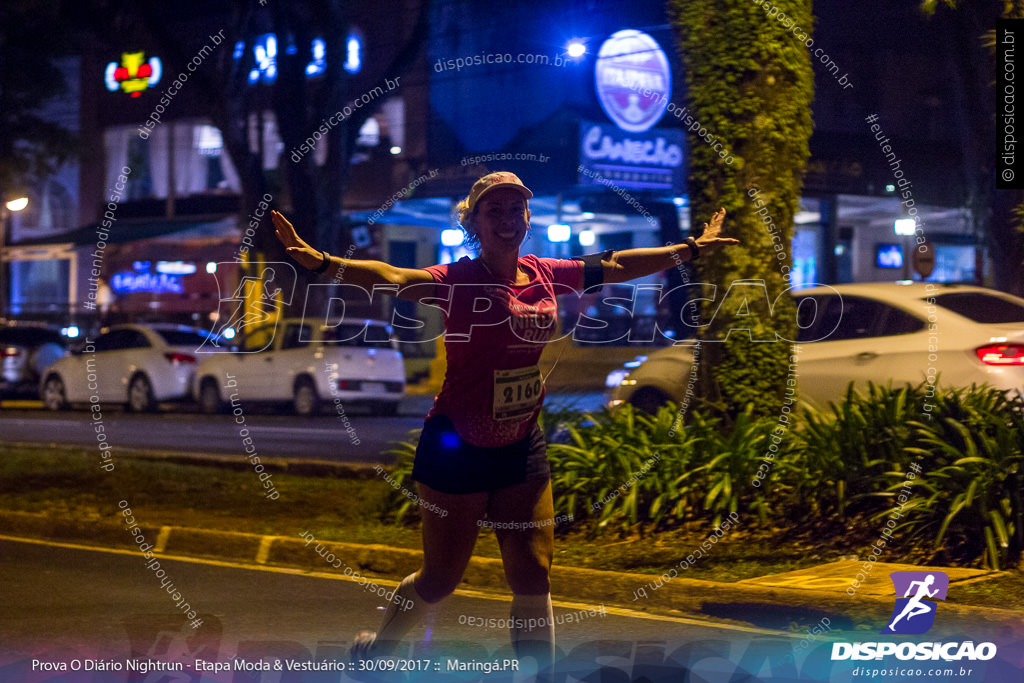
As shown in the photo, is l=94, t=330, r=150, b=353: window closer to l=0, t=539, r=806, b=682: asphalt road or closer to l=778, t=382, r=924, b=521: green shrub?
l=0, t=539, r=806, b=682: asphalt road

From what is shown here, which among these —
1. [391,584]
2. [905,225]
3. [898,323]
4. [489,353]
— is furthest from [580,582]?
[905,225]

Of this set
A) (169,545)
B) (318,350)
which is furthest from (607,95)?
(169,545)

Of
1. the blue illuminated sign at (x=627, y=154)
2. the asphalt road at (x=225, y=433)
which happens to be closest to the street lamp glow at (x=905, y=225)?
the blue illuminated sign at (x=627, y=154)

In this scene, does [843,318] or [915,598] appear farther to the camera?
[843,318]

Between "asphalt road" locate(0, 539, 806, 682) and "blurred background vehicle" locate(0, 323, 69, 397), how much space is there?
62.1ft

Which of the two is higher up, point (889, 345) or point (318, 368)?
point (889, 345)

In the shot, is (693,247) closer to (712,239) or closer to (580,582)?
(712,239)

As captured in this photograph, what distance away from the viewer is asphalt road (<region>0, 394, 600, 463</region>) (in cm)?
1462

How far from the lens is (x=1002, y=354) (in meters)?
9.16

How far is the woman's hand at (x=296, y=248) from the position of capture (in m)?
4.08

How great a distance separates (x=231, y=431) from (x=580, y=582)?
472 inches

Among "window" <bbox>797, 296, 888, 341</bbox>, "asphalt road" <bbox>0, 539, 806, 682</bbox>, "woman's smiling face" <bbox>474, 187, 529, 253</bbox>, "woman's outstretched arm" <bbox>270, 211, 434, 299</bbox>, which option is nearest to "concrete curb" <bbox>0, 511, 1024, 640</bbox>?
"asphalt road" <bbox>0, 539, 806, 682</bbox>

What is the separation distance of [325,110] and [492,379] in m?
17.5

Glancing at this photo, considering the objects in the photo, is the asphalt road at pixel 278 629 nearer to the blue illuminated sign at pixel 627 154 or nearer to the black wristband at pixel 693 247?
the black wristband at pixel 693 247
